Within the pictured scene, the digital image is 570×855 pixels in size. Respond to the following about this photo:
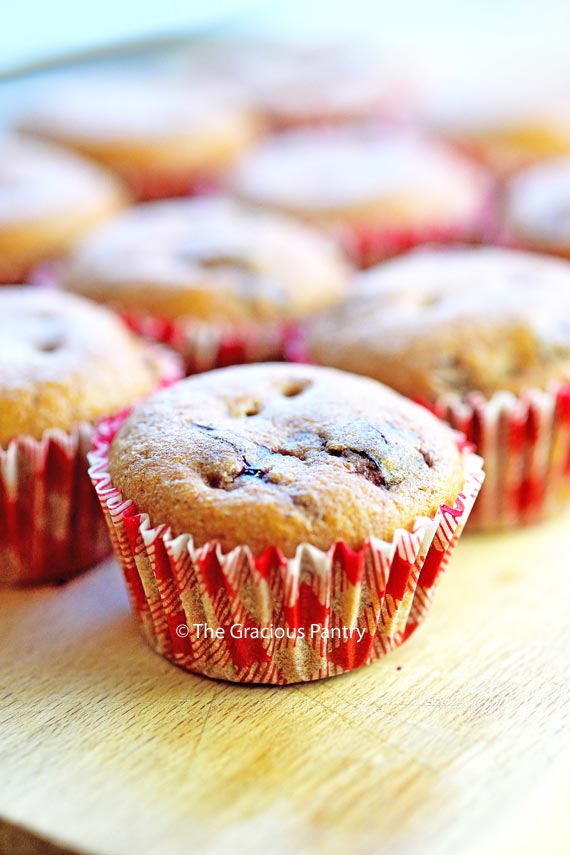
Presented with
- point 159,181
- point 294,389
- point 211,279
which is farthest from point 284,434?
point 159,181

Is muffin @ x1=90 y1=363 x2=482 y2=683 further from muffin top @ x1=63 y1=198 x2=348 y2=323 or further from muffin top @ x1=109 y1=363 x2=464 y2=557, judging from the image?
muffin top @ x1=63 y1=198 x2=348 y2=323

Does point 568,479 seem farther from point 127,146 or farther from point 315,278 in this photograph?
point 127,146

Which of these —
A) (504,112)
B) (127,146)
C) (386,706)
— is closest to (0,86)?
(127,146)

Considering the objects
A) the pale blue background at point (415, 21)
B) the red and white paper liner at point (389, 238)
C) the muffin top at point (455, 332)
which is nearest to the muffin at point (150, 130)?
the pale blue background at point (415, 21)

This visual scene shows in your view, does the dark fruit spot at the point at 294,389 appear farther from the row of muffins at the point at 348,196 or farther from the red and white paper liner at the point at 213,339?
the row of muffins at the point at 348,196

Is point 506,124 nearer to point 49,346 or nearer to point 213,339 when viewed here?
point 213,339

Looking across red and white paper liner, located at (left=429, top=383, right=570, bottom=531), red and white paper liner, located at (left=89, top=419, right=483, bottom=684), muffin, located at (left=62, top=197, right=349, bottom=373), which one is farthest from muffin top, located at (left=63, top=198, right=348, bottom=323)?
red and white paper liner, located at (left=89, top=419, right=483, bottom=684)
